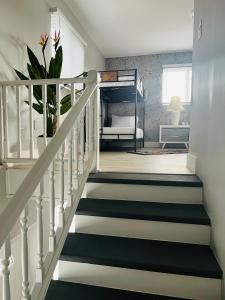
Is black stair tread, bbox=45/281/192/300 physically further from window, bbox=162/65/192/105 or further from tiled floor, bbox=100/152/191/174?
window, bbox=162/65/192/105

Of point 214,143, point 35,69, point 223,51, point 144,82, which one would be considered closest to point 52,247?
point 214,143

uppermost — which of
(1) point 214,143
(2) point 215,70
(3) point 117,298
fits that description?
(2) point 215,70

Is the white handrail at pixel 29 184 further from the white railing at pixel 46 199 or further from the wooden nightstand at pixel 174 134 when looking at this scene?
the wooden nightstand at pixel 174 134

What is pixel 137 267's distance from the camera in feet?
4.23

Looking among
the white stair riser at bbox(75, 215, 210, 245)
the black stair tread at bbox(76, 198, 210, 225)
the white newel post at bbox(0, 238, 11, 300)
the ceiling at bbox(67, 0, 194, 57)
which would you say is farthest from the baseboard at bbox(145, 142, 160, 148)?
the white newel post at bbox(0, 238, 11, 300)

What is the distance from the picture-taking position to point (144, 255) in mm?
1350

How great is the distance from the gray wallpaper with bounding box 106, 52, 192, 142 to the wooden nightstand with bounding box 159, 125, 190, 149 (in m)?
0.63

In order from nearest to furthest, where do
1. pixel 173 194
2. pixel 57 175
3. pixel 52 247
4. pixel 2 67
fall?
pixel 52 247 < pixel 173 194 < pixel 57 175 < pixel 2 67

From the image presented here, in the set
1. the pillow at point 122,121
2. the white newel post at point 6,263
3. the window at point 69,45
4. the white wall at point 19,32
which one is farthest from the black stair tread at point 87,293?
the pillow at point 122,121

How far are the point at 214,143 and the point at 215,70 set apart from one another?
48 cm

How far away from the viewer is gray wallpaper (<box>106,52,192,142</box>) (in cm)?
551

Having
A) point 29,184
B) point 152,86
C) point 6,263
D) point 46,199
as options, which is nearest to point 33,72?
point 46,199

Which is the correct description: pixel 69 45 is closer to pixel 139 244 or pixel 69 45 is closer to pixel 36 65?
pixel 36 65

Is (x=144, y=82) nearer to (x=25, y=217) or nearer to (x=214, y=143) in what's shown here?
(x=214, y=143)
